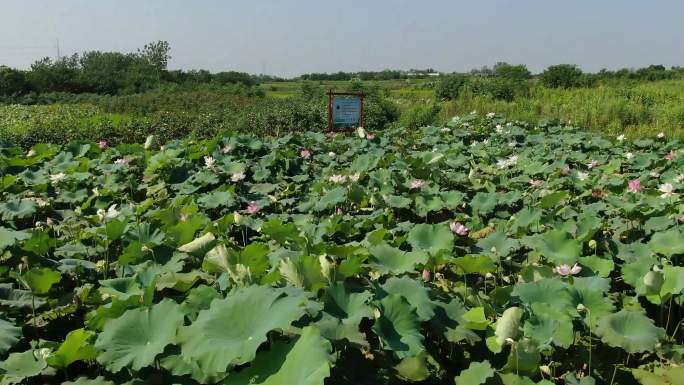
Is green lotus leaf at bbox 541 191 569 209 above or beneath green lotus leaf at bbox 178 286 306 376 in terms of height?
beneath

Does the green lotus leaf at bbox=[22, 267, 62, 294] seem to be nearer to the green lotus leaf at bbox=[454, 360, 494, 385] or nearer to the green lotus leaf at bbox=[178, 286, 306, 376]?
the green lotus leaf at bbox=[178, 286, 306, 376]

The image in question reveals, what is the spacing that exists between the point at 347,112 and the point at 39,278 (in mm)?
8383

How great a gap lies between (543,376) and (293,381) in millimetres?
1073

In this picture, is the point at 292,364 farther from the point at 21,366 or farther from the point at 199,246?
the point at 199,246

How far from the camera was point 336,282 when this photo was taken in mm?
2121

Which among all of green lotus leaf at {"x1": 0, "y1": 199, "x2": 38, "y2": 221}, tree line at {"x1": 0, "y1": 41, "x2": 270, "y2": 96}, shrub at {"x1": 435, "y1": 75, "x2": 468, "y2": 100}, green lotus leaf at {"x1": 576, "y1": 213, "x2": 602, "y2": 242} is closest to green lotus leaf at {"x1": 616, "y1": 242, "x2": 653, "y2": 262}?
green lotus leaf at {"x1": 576, "y1": 213, "x2": 602, "y2": 242}

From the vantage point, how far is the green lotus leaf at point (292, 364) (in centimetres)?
135

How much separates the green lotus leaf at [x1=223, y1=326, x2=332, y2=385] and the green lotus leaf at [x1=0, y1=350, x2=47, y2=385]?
2.46 ft

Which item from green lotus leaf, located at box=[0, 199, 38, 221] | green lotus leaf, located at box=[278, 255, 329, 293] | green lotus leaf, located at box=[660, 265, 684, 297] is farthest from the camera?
green lotus leaf, located at box=[0, 199, 38, 221]

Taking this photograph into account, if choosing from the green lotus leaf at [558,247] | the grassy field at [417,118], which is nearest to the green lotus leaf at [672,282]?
the green lotus leaf at [558,247]

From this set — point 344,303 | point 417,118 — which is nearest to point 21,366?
point 344,303

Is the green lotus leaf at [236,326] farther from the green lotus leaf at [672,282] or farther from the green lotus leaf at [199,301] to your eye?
the green lotus leaf at [672,282]

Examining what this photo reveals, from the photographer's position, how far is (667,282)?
2.38 metres

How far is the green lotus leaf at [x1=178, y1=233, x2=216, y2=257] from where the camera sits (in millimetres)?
2564
